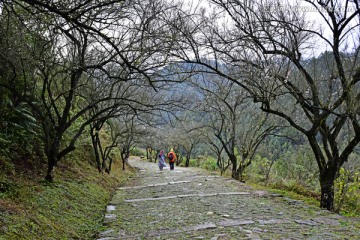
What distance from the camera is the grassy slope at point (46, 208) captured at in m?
4.66

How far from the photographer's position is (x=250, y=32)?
7.27 m

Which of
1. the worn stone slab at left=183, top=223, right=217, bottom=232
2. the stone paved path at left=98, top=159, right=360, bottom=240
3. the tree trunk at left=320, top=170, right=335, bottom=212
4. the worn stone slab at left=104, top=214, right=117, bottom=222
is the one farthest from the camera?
the tree trunk at left=320, top=170, right=335, bottom=212

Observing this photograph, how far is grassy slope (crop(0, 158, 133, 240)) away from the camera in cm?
466

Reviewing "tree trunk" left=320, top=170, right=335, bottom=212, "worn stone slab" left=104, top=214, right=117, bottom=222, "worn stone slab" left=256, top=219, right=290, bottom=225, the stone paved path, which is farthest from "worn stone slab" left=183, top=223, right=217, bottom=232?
"tree trunk" left=320, top=170, right=335, bottom=212

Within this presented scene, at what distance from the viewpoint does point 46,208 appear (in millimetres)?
5910

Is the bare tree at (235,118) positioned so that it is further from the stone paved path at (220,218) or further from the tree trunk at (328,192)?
the tree trunk at (328,192)

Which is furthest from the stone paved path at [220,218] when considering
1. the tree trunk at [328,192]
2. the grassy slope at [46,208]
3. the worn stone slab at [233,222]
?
the tree trunk at [328,192]

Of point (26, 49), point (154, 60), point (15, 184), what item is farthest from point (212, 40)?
point (15, 184)

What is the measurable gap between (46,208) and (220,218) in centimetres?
343

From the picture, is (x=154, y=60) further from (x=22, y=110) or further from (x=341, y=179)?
(x=341, y=179)

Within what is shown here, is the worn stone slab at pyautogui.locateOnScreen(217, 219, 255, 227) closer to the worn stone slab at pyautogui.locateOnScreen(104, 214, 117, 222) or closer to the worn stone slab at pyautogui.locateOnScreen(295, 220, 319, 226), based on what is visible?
the worn stone slab at pyautogui.locateOnScreen(295, 220, 319, 226)

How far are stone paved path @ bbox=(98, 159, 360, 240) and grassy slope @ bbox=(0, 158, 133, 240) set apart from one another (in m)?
0.42

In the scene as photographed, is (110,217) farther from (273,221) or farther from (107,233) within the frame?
(273,221)

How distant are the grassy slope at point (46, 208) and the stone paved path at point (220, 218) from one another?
0.42m
